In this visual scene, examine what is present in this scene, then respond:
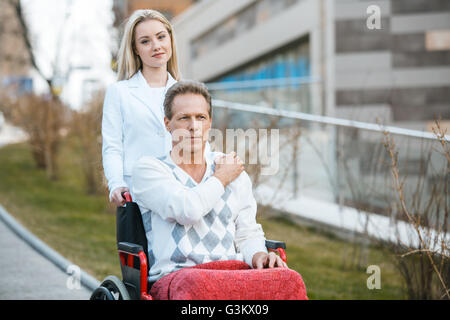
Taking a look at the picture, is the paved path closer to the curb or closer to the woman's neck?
the curb

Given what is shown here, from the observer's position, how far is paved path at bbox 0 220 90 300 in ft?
18.8

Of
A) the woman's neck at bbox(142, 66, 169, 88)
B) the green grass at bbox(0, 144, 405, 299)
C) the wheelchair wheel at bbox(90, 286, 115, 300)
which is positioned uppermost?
the woman's neck at bbox(142, 66, 169, 88)

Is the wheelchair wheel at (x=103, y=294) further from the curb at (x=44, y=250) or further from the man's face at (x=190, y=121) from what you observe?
the curb at (x=44, y=250)

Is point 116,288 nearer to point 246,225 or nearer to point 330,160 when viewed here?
point 246,225

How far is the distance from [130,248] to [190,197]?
417 mm

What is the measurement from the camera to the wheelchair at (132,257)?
9.93ft

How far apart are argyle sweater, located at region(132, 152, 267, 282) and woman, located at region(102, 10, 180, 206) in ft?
1.66

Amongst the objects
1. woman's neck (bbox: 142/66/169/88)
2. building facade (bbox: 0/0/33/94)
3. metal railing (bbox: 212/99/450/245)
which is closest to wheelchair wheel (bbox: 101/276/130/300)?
woman's neck (bbox: 142/66/169/88)

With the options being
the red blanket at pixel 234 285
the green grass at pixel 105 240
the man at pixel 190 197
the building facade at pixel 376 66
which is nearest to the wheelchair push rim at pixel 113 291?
the man at pixel 190 197

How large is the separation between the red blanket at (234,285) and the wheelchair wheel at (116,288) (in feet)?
1.24

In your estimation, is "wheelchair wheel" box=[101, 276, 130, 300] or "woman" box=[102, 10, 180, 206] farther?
"woman" box=[102, 10, 180, 206]

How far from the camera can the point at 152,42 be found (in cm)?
368

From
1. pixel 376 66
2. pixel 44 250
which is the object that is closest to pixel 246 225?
pixel 44 250
